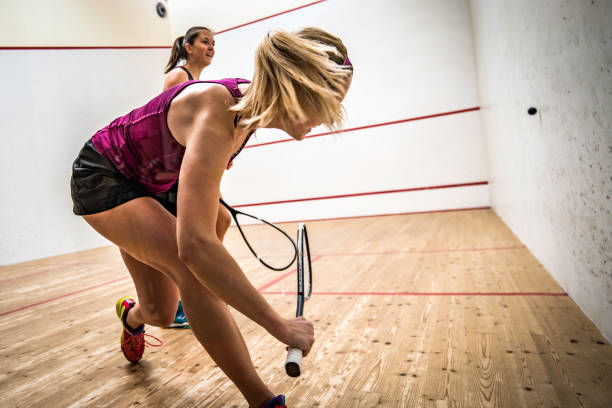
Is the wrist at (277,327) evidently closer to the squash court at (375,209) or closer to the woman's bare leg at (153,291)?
the squash court at (375,209)

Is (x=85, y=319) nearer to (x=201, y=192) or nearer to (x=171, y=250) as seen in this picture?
(x=171, y=250)

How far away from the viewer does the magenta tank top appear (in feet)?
2.49

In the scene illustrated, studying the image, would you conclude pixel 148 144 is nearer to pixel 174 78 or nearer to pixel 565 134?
pixel 174 78

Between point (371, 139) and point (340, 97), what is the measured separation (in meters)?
3.74

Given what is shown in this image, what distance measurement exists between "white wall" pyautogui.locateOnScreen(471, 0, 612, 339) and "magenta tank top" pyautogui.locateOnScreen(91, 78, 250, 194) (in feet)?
2.56

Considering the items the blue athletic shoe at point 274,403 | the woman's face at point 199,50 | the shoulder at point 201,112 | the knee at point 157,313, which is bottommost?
the blue athletic shoe at point 274,403

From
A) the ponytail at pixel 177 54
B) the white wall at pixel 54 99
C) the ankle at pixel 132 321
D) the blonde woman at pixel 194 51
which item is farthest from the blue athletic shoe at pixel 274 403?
the white wall at pixel 54 99

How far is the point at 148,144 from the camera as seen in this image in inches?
31.4

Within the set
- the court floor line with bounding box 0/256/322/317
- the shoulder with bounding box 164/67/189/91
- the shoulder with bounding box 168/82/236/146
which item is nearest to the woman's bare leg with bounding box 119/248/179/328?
the shoulder with bounding box 168/82/236/146

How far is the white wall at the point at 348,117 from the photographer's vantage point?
3.72 m

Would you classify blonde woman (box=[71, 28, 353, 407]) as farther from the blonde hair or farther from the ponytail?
the ponytail

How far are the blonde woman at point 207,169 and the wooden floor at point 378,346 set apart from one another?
0.32m

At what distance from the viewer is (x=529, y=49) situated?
5.04 feet

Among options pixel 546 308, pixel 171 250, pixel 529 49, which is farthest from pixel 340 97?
pixel 529 49
